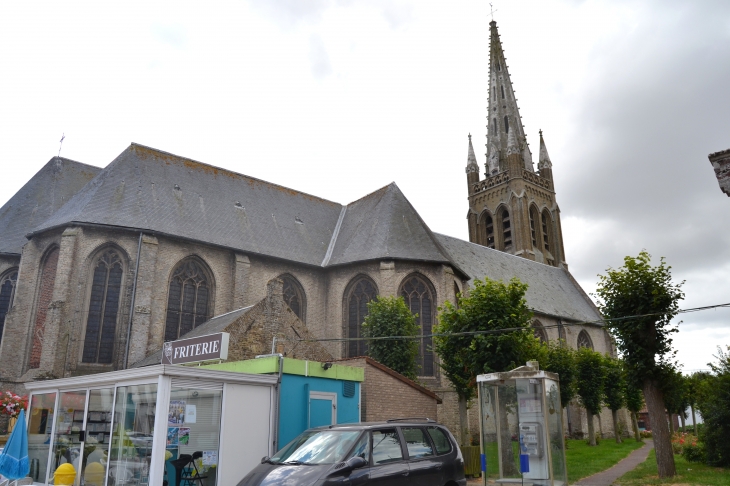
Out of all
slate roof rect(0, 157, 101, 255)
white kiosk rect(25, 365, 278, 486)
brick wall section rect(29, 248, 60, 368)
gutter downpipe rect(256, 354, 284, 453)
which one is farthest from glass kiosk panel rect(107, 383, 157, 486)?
slate roof rect(0, 157, 101, 255)

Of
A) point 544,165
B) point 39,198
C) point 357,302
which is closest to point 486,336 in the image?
point 357,302

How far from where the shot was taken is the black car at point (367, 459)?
788 cm

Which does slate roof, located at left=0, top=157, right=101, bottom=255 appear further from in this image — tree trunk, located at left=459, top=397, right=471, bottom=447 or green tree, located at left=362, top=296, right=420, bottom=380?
tree trunk, located at left=459, top=397, right=471, bottom=447

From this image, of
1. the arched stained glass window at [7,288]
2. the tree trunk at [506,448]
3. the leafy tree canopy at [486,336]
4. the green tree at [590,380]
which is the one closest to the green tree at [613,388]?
the green tree at [590,380]

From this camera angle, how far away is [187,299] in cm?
2494

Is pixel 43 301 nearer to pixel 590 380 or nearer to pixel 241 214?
pixel 241 214

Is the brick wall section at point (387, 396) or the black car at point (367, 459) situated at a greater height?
the brick wall section at point (387, 396)

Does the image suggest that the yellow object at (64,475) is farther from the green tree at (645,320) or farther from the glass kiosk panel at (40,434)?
the green tree at (645,320)

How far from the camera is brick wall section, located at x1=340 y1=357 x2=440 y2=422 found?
15.8 m

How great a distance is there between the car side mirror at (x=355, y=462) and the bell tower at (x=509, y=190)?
1677 inches

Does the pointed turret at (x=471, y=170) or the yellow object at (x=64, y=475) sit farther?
the pointed turret at (x=471, y=170)

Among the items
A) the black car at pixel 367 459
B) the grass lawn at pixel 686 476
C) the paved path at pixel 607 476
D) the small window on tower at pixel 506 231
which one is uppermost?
the small window on tower at pixel 506 231

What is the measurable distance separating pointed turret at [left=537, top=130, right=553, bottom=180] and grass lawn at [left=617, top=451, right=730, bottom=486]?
40.8 m

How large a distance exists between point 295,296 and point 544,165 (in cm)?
3665
